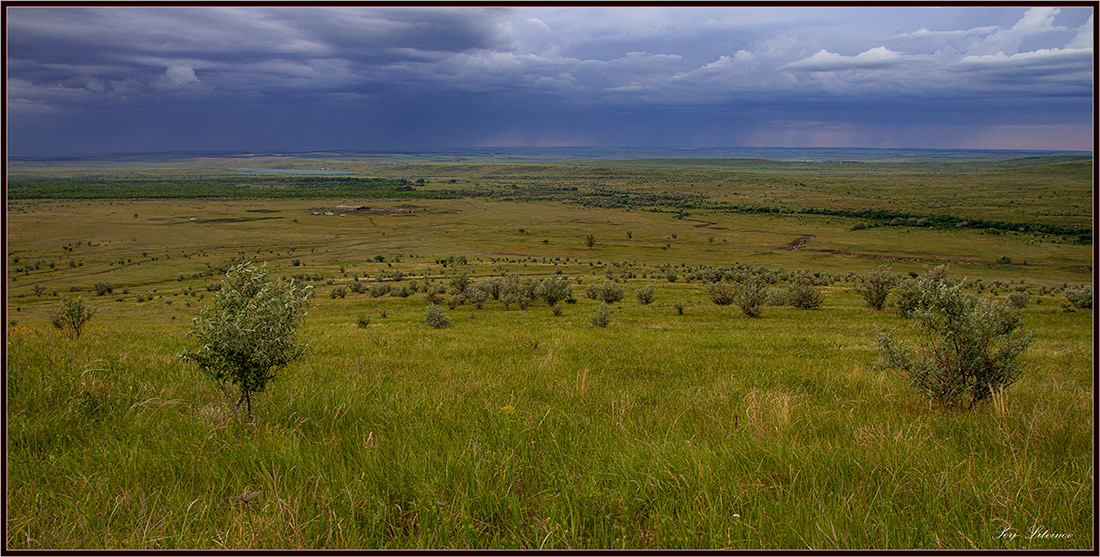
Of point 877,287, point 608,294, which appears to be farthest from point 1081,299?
point 608,294

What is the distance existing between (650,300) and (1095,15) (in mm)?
38563

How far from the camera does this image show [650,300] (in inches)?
1625

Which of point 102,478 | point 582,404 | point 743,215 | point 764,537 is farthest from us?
point 743,215

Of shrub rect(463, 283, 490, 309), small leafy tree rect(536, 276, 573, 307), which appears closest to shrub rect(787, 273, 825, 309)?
small leafy tree rect(536, 276, 573, 307)

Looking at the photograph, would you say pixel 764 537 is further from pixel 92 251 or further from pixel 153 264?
pixel 92 251

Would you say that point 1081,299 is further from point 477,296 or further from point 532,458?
point 532,458

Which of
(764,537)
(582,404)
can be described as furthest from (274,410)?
(764,537)

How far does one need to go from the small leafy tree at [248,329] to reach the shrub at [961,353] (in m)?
6.01

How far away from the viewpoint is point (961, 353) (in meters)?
5.60

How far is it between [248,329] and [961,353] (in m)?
6.76

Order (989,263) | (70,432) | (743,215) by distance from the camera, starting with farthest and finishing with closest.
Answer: (743,215), (989,263), (70,432)

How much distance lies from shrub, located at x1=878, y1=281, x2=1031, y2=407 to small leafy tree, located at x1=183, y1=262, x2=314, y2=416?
19.7 ft

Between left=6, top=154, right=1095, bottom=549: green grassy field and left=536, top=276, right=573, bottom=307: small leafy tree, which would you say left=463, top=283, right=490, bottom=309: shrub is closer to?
left=536, top=276, right=573, bottom=307: small leafy tree

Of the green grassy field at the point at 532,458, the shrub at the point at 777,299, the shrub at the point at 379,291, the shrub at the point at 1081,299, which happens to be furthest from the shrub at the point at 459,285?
the shrub at the point at 1081,299
